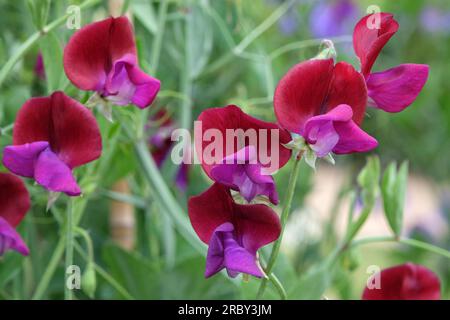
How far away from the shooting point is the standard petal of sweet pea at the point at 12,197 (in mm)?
637

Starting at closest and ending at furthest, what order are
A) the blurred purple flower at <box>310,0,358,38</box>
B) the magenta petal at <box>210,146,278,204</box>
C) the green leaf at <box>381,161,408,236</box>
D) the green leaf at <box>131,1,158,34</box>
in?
the magenta petal at <box>210,146,278,204</box>, the green leaf at <box>381,161,408,236</box>, the green leaf at <box>131,1,158,34</box>, the blurred purple flower at <box>310,0,358,38</box>

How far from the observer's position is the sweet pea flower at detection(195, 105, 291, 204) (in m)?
0.52

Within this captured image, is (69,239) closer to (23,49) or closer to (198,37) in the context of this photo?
(23,49)

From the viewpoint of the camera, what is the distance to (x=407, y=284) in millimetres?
702

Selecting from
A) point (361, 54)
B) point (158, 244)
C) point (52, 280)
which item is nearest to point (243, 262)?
point (361, 54)

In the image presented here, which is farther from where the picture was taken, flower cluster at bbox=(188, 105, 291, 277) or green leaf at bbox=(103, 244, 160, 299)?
green leaf at bbox=(103, 244, 160, 299)

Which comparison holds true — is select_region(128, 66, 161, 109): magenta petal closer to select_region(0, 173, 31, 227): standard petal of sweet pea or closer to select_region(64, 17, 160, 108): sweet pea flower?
select_region(64, 17, 160, 108): sweet pea flower

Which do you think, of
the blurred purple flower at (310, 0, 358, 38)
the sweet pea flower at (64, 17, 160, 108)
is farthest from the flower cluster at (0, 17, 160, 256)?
the blurred purple flower at (310, 0, 358, 38)

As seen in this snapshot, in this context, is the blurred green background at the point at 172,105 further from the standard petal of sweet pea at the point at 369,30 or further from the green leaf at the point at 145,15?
the standard petal of sweet pea at the point at 369,30

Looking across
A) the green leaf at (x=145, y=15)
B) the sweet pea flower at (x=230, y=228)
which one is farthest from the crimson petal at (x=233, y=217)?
the green leaf at (x=145, y=15)

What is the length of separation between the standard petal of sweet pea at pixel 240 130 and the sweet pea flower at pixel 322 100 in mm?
13

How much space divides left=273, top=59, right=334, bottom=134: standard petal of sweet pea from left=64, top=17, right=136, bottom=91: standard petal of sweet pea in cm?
13

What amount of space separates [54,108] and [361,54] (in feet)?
0.71

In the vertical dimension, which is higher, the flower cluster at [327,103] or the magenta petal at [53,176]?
the flower cluster at [327,103]
